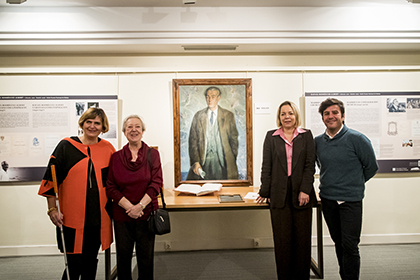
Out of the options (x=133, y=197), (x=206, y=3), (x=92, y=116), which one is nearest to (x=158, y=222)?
(x=133, y=197)

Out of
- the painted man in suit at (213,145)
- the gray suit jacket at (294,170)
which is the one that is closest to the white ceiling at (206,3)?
the painted man in suit at (213,145)

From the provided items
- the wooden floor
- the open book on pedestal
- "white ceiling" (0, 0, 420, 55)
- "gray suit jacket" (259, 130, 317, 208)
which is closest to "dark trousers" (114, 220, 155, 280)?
the wooden floor

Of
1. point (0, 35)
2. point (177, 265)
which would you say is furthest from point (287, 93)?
point (0, 35)

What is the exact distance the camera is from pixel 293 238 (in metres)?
2.16

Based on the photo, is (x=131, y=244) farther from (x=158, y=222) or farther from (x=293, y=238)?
(x=293, y=238)

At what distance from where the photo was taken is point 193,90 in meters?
3.14

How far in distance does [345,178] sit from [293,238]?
0.75 meters

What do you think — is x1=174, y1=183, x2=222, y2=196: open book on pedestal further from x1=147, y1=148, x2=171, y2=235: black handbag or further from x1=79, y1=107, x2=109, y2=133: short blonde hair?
x1=79, y1=107, x2=109, y2=133: short blonde hair

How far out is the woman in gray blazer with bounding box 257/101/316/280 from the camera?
2090 millimetres

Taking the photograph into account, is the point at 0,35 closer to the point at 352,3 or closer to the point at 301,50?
the point at 301,50

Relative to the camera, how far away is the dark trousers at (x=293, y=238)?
83.0 inches

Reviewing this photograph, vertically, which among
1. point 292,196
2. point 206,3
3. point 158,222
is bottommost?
point 158,222

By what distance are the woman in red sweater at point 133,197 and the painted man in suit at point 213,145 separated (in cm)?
112

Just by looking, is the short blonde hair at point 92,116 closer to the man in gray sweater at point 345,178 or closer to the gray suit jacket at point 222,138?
the gray suit jacket at point 222,138
